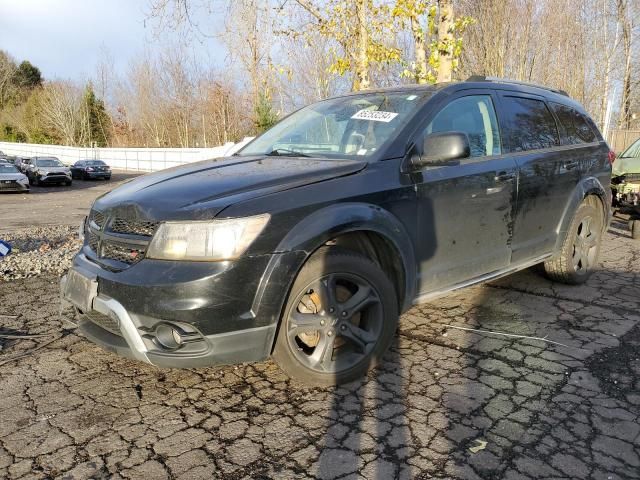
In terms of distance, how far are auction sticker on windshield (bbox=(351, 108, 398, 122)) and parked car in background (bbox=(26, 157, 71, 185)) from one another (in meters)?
27.1

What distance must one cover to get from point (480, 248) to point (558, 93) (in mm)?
2290

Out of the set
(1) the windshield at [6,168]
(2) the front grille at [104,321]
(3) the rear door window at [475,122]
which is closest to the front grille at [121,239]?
(2) the front grille at [104,321]

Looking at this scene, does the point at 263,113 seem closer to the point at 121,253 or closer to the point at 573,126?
the point at 573,126

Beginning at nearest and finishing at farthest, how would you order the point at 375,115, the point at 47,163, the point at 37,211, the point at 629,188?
the point at 375,115
the point at 629,188
the point at 37,211
the point at 47,163

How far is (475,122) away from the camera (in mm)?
3959

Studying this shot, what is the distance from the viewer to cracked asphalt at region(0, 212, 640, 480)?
7.87 ft

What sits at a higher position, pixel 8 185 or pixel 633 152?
pixel 633 152

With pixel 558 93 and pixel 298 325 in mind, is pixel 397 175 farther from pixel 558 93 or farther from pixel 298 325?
pixel 558 93

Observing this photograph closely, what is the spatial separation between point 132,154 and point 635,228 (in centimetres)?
3958

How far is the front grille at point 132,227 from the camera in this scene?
2.77 metres

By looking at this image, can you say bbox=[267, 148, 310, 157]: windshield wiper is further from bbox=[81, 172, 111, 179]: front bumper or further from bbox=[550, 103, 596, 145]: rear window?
bbox=[81, 172, 111, 179]: front bumper

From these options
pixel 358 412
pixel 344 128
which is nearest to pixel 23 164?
pixel 344 128

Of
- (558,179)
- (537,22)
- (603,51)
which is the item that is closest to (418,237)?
(558,179)

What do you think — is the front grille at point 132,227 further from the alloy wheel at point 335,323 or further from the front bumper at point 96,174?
the front bumper at point 96,174
